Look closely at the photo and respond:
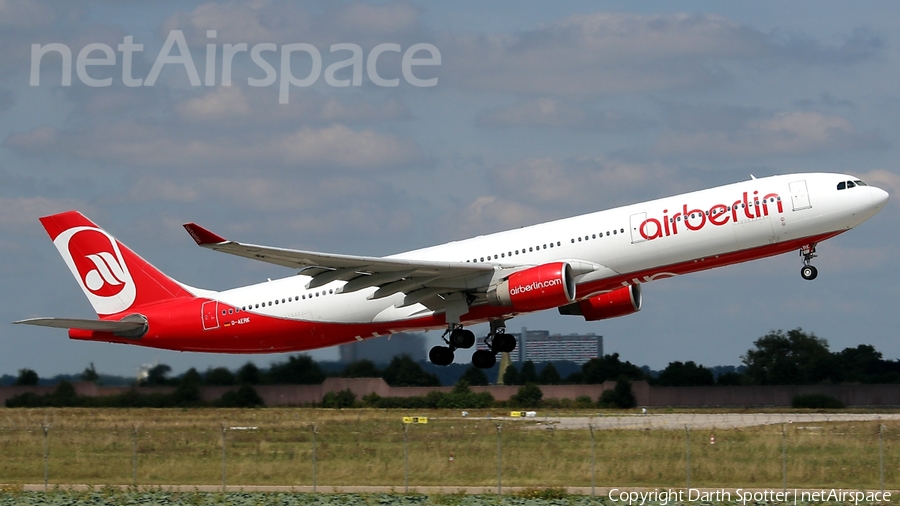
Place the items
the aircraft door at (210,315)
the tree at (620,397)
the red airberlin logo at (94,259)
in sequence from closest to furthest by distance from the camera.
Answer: the aircraft door at (210,315)
the red airberlin logo at (94,259)
the tree at (620,397)

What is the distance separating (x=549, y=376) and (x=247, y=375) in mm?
17519

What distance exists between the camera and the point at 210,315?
39.9 metres

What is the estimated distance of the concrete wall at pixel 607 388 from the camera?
50312mm

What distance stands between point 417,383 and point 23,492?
27378 mm

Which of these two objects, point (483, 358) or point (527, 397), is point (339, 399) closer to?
point (527, 397)

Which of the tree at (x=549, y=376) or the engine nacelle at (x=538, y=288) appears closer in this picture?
the engine nacelle at (x=538, y=288)

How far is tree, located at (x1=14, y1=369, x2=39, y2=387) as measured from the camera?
175 feet

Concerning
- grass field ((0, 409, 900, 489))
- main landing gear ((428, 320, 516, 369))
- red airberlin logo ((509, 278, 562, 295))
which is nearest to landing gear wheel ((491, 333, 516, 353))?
main landing gear ((428, 320, 516, 369))

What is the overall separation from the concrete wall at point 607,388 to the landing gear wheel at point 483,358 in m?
13.3

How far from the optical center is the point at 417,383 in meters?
54.8

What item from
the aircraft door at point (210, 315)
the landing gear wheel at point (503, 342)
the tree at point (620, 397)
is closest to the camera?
the landing gear wheel at point (503, 342)

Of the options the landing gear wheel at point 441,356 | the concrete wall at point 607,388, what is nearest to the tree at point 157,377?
the concrete wall at point 607,388

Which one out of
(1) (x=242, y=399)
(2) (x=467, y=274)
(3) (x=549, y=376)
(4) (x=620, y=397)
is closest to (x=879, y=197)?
(2) (x=467, y=274)

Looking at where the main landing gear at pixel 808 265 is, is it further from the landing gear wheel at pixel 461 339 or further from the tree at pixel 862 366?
the tree at pixel 862 366
